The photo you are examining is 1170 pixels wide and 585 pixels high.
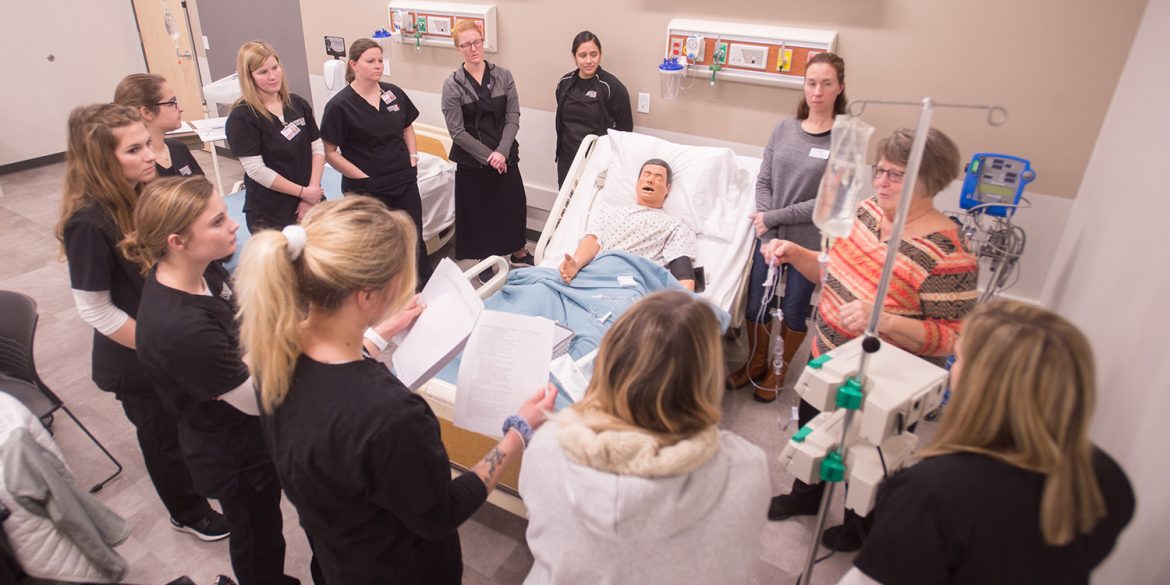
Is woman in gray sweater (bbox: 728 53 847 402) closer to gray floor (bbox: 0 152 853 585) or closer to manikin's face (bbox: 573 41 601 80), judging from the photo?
gray floor (bbox: 0 152 853 585)

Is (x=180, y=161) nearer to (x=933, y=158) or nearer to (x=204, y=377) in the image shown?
(x=204, y=377)

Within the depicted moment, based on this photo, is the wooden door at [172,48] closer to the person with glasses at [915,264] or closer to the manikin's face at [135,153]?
the manikin's face at [135,153]

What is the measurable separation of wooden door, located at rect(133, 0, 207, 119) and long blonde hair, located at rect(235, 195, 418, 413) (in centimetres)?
614

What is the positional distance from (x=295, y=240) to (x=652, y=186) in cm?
239

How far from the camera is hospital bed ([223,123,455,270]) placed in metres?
4.24

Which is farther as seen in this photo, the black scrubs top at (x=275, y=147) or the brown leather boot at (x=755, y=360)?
the brown leather boot at (x=755, y=360)

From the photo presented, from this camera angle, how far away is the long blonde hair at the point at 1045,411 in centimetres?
101

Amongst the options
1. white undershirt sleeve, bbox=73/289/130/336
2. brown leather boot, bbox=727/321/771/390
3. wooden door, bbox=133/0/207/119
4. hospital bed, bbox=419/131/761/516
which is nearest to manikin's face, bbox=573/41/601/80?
hospital bed, bbox=419/131/761/516

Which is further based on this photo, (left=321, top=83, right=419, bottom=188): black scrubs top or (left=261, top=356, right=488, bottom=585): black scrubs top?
(left=321, top=83, right=419, bottom=188): black scrubs top

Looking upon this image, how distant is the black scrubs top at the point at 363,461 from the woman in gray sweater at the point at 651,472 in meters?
0.21

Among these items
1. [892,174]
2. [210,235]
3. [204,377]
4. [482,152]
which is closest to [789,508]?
[892,174]

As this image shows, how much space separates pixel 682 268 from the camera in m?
3.15

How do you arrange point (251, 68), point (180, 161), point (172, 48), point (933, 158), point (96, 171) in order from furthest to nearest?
1. point (172, 48)
2. point (251, 68)
3. point (180, 161)
4. point (96, 171)
5. point (933, 158)

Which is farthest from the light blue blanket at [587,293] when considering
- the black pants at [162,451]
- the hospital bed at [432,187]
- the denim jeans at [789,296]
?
the hospital bed at [432,187]
